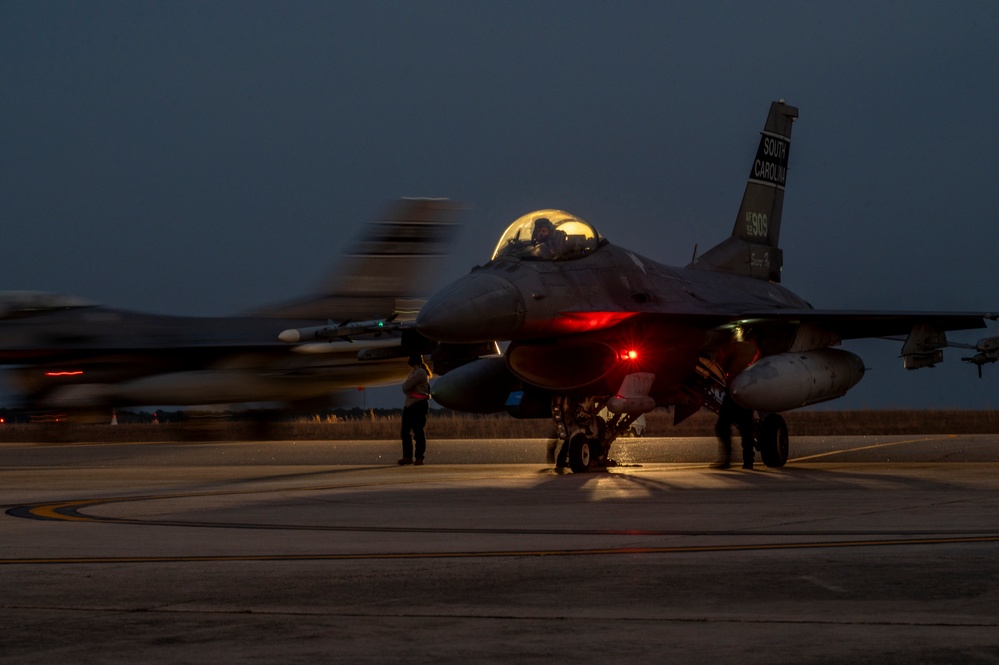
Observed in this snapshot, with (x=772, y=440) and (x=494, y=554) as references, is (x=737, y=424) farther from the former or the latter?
(x=494, y=554)

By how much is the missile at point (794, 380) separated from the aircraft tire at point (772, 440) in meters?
0.76

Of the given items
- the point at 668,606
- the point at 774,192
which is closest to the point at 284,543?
the point at 668,606

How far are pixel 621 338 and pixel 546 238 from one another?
168 cm

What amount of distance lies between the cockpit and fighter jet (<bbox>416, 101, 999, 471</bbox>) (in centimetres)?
2

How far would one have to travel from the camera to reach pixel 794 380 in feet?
54.3

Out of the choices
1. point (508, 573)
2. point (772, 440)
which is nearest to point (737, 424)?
point (772, 440)

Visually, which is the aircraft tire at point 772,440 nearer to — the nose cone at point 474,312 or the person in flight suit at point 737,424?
the person in flight suit at point 737,424

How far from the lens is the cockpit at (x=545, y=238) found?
16.0 metres

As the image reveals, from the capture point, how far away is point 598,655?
434 cm

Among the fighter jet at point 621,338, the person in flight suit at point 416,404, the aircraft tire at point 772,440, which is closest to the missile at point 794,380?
the fighter jet at point 621,338

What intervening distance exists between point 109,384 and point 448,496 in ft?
53.7

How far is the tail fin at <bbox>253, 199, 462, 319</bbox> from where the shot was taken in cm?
3300

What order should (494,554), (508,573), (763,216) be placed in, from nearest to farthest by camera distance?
(508,573), (494,554), (763,216)

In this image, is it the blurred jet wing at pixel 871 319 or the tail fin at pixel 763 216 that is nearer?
the blurred jet wing at pixel 871 319
